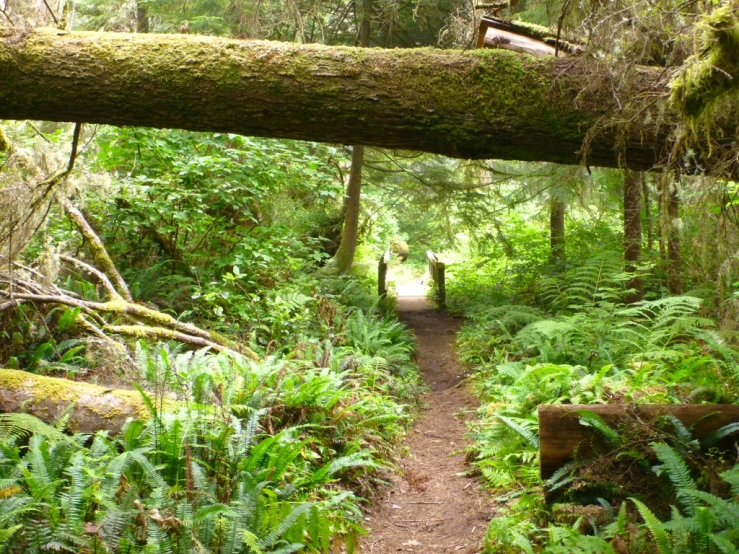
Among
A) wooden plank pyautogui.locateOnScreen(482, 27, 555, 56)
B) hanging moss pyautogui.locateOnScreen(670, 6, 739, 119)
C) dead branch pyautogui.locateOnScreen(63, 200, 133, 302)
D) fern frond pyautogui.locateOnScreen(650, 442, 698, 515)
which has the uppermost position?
wooden plank pyautogui.locateOnScreen(482, 27, 555, 56)

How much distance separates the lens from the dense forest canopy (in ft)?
13.2

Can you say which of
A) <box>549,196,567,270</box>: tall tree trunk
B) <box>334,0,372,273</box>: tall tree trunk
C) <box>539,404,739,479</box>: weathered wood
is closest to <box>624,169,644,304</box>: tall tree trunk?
<box>549,196,567,270</box>: tall tree trunk

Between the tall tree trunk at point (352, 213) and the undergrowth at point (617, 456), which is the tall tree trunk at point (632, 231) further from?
the tall tree trunk at point (352, 213)

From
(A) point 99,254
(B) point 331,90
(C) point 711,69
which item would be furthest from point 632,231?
(A) point 99,254

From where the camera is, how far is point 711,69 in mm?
3430

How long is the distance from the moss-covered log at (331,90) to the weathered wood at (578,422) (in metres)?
1.96

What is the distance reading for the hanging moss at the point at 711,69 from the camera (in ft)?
11.0

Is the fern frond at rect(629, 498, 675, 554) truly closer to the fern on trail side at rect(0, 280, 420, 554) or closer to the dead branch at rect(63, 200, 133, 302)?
the fern on trail side at rect(0, 280, 420, 554)

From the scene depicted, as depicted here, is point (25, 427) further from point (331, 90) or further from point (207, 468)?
point (331, 90)

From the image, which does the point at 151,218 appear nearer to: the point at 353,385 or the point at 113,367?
the point at 113,367

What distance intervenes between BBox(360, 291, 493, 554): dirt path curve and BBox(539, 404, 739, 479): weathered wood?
0.92 metres

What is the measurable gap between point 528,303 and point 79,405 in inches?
406

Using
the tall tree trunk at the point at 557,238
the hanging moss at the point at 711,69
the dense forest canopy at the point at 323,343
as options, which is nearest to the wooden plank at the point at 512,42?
the dense forest canopy at the point at 323,343

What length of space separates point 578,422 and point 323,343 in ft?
16.9
